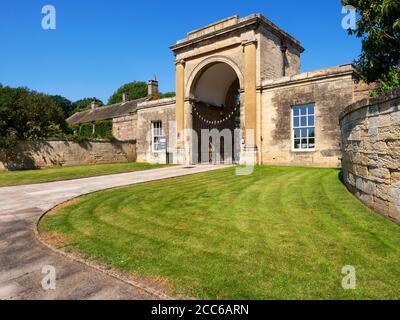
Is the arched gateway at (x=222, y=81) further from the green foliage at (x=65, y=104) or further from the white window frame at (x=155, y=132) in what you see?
the green foliage at (x=65, y=104)

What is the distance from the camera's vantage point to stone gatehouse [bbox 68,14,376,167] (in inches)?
579

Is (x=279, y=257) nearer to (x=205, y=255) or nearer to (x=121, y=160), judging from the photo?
(x=205, y=255)

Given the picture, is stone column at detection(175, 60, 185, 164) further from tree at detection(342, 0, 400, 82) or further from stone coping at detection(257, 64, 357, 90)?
tree at detection(342, 0, 400, 82)

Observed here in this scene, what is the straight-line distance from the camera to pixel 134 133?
30859mm

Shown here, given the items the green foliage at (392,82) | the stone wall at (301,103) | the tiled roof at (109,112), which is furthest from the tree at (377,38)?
the tiled roof at (109,112)

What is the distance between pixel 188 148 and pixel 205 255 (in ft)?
55.3

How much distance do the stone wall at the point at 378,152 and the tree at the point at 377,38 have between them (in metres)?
2.89

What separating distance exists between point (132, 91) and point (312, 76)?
51.1m


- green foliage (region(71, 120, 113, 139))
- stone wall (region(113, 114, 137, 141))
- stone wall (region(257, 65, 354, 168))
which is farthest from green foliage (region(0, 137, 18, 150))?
stone wall (region(257, 65, 354, 168))

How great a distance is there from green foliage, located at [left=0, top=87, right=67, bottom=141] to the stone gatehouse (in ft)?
30.3

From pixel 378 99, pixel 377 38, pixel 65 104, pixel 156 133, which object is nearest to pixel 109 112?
pixel 156 133

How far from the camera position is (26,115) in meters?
24.6

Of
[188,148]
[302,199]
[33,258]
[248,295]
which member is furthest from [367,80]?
[188,148]

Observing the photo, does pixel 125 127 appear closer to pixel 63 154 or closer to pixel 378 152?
pixel 63 154
